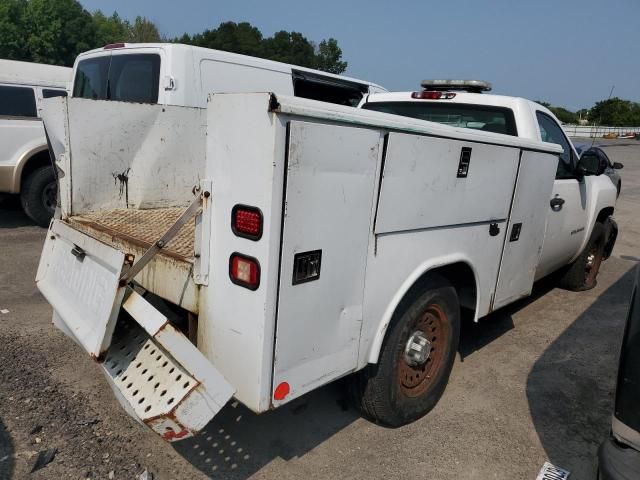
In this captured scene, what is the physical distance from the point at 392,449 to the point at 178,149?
2351mm

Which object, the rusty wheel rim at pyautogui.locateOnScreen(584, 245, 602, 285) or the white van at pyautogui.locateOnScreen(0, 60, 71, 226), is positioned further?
the white van at pyautogui.locateOnScreen(0, 60, 71, 226)

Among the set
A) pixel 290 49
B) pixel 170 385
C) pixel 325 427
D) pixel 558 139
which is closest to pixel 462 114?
pixel 558 139

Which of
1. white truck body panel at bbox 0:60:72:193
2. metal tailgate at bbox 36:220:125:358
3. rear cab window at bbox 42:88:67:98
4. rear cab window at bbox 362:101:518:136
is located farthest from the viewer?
rear cab window at bbox 42:88:67:98

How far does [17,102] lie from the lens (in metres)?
6.99

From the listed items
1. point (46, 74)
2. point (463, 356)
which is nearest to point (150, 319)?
point (463, 356)

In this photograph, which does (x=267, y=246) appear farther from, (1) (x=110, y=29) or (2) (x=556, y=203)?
(1) (x=110, y=29)

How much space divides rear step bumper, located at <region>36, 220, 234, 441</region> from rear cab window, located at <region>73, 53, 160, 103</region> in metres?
2.39

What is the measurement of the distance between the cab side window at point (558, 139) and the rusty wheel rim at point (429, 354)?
1.95 meters

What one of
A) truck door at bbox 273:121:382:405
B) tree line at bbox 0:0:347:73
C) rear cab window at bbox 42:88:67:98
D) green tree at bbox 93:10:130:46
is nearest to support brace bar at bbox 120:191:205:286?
truck door at bbox 273:121:382:405

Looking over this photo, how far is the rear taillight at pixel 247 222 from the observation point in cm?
188

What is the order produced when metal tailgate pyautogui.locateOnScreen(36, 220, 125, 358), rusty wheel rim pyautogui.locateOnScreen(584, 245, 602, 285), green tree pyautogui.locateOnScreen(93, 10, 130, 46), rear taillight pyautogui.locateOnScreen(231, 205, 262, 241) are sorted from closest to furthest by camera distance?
rear taillight pyautogui.locateOnScreen(231, 205, 262, 241), metal tailgate pyautogui.locateOnScreen(36, 220, 125, 358), rusty wheel rim pyautogui.locateOnScreen(584, 245, 602, 285), green tree pyautogui.locateOnScreen(93, 10, 130, 46)

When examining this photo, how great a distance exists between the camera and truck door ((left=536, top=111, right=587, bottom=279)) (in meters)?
4.16

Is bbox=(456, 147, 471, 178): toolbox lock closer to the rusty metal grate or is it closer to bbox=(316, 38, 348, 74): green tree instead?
the rusty metal grate

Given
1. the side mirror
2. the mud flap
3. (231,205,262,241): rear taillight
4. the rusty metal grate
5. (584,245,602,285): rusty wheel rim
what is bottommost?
(584,245,602,285): rusty wheel rim
